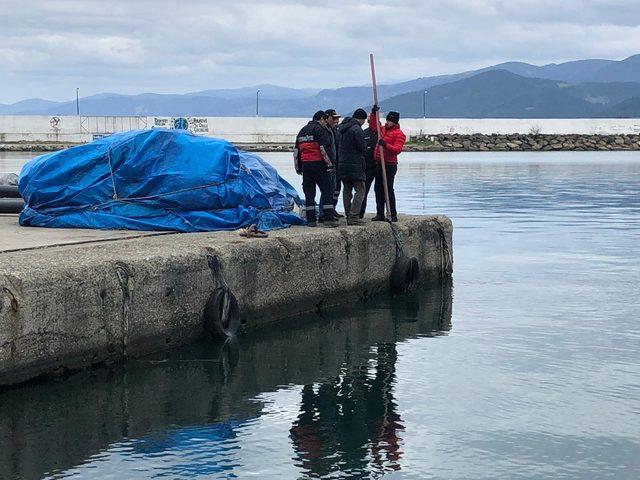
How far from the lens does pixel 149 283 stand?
10.5 metres

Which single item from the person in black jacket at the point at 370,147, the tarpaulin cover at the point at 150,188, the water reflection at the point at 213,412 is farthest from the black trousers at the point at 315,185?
the water reflection at the point at 213,412

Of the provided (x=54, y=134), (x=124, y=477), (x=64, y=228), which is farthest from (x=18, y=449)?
(x=54, y=134)

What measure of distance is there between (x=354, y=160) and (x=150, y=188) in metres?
2.66

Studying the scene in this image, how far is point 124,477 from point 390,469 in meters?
1.70

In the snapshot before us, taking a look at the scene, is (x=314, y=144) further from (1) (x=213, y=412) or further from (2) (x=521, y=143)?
(2) (x=521, y=143)

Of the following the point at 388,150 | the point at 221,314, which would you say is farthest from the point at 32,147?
the point at 221,314

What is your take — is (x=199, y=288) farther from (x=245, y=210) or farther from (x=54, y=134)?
(x=54, y=134)

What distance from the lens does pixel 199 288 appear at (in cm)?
1130

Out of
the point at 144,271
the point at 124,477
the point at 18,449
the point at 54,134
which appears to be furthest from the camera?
the point at 54,134

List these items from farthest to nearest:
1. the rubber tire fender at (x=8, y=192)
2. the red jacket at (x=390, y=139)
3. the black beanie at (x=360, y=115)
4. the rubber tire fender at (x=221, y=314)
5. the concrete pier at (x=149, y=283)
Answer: the rubber tire fender at (x=8, y=192) < the red jacket at (x=390, y=139) < the black beanie at (x=360, y=115) < the rubber tire fender at (x=221, y=314) < the concrete pier at (x=149, y=283)

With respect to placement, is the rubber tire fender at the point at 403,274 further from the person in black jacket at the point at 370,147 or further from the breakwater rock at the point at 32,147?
the breakwater rock at the point at 32,147

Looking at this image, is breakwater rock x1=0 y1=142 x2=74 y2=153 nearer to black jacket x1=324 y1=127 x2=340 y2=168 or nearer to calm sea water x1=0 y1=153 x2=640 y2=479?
black jacket x1=324 y1=127 x2=340 y2=168

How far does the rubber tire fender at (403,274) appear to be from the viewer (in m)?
15.5

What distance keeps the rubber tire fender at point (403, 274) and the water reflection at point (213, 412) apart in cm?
300
